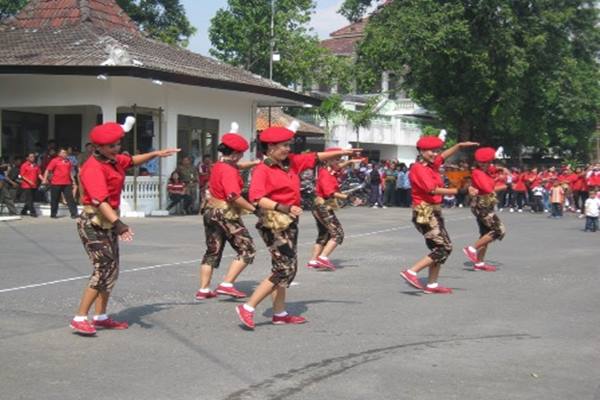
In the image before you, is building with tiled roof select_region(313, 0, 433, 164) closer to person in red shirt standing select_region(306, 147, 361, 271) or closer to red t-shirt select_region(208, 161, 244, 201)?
person in red shirt standing select_region(306, 147, 361, 271)

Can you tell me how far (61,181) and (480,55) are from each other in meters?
19.6

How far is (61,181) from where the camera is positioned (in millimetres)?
20562

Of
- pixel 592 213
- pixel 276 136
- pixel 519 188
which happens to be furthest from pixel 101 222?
pixel 519 188

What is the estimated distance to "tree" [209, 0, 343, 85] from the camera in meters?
42.3

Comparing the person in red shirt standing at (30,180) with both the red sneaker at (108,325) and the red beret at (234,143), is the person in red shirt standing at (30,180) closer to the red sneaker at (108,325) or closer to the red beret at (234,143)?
the red beret at (234,143)

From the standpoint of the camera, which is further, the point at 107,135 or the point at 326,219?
the point at 326,219

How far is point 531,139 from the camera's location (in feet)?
140

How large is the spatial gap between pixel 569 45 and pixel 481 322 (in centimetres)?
3363

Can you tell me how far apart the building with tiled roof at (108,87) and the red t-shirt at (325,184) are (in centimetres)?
984

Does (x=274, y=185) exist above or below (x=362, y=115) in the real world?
below

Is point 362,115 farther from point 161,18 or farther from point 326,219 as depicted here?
point 326,219

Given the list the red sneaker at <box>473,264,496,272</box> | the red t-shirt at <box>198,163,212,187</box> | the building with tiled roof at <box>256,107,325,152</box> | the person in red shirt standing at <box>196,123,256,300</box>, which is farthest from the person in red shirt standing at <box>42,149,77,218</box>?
the building with tiled roof at <box>256,107,325,152</box>

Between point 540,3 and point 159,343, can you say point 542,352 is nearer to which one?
point 159,343

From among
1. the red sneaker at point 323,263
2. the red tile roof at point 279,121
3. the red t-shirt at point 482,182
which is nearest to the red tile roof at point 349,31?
the red tile roof at point 279,121
